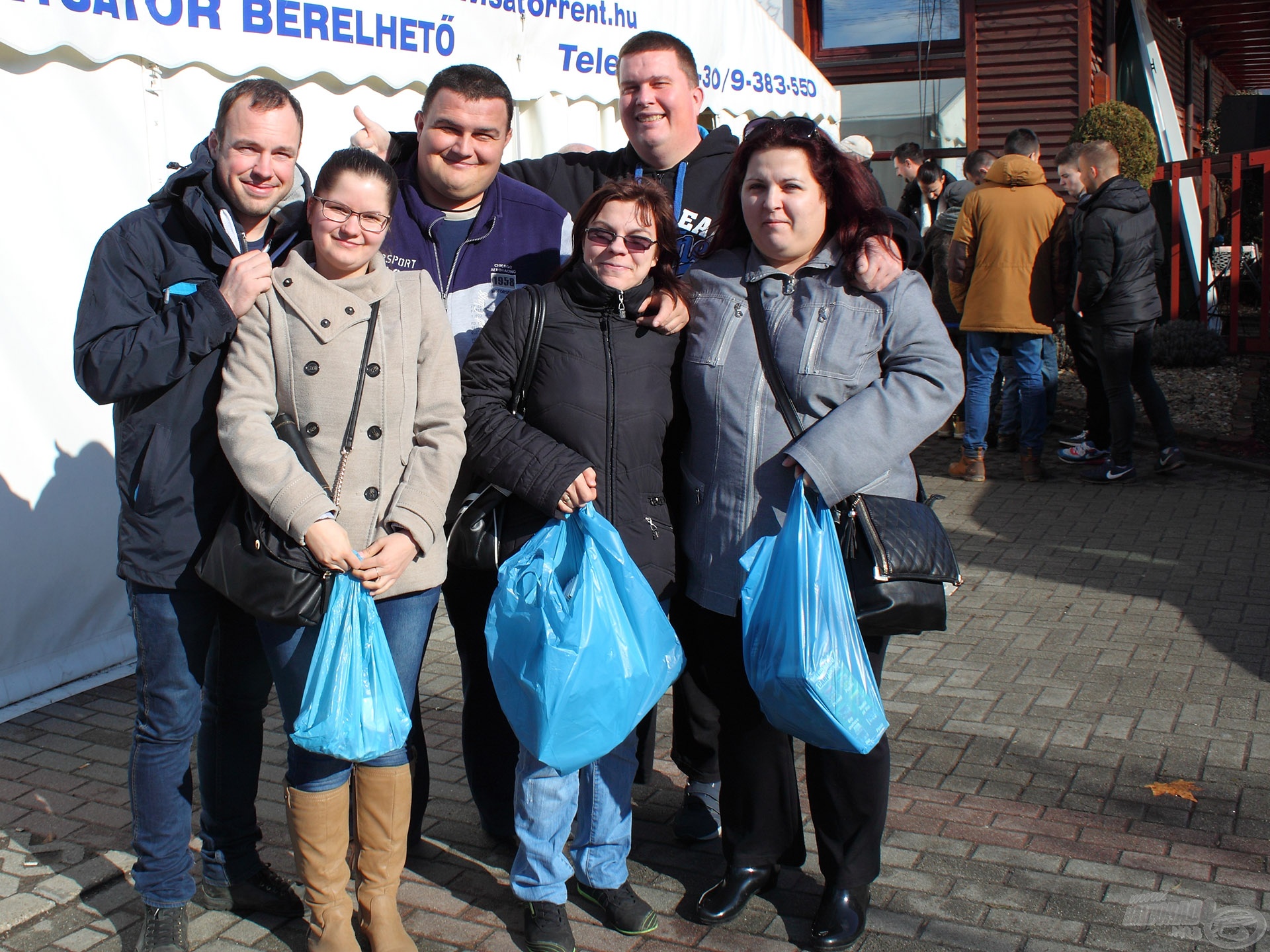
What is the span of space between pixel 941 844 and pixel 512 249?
2.02m

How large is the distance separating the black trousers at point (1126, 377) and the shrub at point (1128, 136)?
15.2ft

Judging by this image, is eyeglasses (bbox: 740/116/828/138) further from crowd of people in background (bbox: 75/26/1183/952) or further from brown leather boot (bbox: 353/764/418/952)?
brown leather boot (bbox: 353/764/418/952)

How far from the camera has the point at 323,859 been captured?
2633 millimetres

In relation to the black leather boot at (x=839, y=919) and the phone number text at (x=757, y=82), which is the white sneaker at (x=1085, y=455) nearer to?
the phone number text at (x=757, y=82)

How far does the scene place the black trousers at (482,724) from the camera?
10.1 feet

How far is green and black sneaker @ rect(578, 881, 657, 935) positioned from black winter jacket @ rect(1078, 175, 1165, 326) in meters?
5.64

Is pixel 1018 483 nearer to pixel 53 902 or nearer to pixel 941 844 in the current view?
pixel 941 844

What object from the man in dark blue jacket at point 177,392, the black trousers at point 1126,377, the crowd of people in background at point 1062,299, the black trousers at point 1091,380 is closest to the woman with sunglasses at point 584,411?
the man in dark blue jacket at point 177,392

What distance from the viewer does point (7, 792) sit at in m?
3.63

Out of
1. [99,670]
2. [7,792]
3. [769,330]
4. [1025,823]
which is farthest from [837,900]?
[99,670]

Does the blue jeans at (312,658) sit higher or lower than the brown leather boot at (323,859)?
higher

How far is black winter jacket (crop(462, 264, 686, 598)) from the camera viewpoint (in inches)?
107

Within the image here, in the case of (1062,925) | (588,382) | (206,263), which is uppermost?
(206,263)

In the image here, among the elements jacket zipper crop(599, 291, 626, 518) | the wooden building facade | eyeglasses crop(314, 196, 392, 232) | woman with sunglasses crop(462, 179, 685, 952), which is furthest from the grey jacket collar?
the wooden building facade
